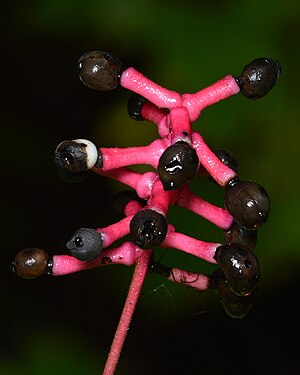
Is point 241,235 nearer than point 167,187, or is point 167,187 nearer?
point 167,187

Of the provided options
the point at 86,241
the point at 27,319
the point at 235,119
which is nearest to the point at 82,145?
the point at 86,241

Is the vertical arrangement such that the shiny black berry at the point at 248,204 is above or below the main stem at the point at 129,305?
above

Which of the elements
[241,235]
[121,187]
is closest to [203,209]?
[241,235]

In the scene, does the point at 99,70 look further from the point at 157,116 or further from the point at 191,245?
the point at 191,245

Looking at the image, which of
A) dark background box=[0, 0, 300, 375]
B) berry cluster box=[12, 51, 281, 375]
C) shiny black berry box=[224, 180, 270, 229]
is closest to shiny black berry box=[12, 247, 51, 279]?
berry cluster box=[12, 51, 281, 375]

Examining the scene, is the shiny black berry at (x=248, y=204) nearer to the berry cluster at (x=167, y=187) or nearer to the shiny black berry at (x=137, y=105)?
the berry cluster at (x=167, y=187)

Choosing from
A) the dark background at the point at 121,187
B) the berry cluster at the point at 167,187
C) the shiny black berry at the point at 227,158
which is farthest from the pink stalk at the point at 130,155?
the dark background at the point at 121,187

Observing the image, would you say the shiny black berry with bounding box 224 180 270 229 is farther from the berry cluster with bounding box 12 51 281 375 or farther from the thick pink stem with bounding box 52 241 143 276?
the thick pink stem with bounding box 52 241 143 276
